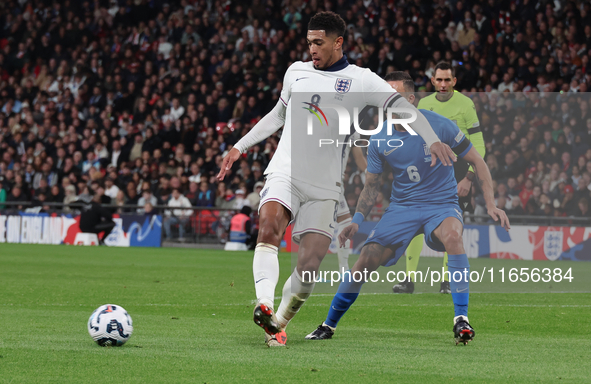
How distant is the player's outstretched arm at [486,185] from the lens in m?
6.16

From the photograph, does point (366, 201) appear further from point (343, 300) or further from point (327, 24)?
point (327, 24)

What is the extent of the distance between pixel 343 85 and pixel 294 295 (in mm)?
1473

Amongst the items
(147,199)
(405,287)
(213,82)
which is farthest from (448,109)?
(213,82)

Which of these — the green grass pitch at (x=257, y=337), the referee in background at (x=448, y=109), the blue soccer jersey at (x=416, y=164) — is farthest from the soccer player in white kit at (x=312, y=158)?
the referee in background at (x=448, y=109)

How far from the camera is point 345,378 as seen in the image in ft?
13.2

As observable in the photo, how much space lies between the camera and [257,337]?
5777 millimetres

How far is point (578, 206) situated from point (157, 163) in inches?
443

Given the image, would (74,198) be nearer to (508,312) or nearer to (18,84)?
(18,84)

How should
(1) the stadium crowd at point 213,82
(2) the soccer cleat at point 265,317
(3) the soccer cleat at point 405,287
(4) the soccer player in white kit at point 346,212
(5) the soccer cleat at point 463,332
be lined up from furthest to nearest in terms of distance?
(1) the stadium crowd at point 213,82 < (3) the soccer cleat at point 405,287 < (4) the soccer player in white kit at point 346,212 < (5) the soccer cleat at point 463,332 < (2) the soccer cleat at point 265,317

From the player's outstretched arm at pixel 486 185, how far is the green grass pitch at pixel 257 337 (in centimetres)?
90

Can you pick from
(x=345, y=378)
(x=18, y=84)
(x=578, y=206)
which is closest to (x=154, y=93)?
(x=18, y=84)

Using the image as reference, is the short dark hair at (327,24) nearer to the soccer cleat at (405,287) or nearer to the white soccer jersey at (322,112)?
the white soccer jersey at (322,112)

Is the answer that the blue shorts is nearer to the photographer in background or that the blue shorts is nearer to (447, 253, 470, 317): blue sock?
(447, 253, 470, 317): blue sock

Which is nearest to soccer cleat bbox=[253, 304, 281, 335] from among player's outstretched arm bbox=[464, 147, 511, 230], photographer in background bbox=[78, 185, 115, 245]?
player's outstretched arm bbox=[464, 147, 511, 230]
